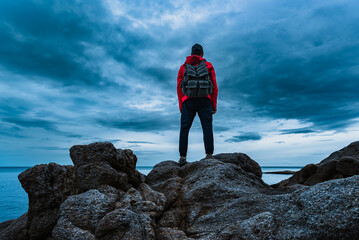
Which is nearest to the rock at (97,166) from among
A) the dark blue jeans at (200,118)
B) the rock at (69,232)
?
the rock at (69,232)

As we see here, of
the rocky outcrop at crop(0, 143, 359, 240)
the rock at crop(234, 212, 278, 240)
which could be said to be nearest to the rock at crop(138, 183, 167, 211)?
the rocky outcrop at crop(0, 143, 359, 240)

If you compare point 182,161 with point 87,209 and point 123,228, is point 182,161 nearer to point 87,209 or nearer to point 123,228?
point 87,209

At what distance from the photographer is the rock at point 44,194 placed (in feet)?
17.8

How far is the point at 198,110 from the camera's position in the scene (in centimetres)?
954

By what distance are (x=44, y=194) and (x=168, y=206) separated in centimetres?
315

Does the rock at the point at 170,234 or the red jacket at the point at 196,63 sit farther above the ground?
the red jacket at the point at 196,63

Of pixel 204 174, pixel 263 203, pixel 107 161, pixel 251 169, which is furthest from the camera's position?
pixel 251 169

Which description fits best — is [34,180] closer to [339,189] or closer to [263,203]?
[263,203]

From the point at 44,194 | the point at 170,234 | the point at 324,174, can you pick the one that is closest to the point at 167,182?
the point at 170,234

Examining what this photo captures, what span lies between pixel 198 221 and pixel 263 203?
1.55 metres

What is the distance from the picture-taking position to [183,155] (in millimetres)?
9359

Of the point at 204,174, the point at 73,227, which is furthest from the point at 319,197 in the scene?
the point at 73,227

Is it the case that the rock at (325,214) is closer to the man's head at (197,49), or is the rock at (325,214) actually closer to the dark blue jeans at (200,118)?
the dark blue jeans at (200,118)

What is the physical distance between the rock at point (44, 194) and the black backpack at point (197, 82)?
5461 mm
